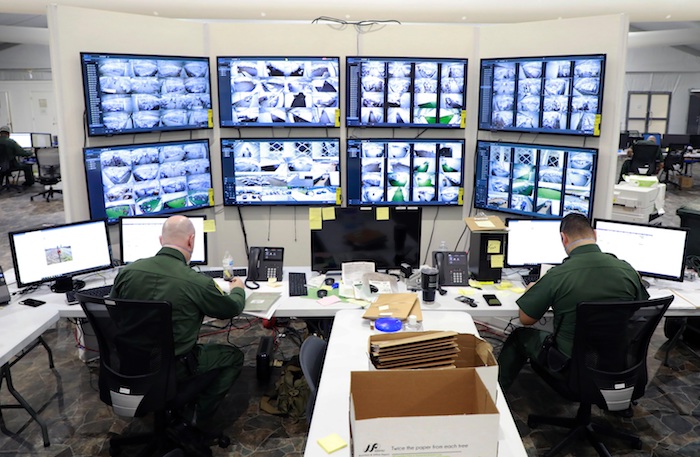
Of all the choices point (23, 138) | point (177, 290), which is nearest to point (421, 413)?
point (177, 290)

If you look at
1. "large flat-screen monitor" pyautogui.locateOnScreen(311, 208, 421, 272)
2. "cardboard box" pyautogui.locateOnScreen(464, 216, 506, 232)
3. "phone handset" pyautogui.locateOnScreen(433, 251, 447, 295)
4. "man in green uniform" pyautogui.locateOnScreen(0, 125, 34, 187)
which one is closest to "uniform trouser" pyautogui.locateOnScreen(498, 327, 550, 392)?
"phone handset" pyautogui.locateOnScreen(433, 251, 447, 295)

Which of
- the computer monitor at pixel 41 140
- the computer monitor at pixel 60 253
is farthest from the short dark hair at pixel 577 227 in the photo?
the computer monitor at pixel 41 140

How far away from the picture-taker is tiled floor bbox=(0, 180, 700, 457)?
3.26 m

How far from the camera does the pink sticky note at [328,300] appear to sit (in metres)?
3.50

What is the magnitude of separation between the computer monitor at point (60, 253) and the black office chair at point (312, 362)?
1.90 metres

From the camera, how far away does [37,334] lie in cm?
319

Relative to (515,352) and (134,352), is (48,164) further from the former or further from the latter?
(515,352)

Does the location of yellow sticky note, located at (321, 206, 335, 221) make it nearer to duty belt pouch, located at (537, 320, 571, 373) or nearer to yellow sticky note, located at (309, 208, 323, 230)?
yellow sticky note, located at (309, 208, 323, 230)

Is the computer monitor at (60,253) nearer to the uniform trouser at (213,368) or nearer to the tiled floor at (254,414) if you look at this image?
the tiled floor at (254,414)

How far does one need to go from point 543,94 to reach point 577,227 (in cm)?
180

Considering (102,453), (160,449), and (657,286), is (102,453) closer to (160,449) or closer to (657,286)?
(160,449)

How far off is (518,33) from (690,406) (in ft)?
9.78

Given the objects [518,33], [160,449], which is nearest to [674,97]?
[518,33]

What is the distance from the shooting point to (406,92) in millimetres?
4828
